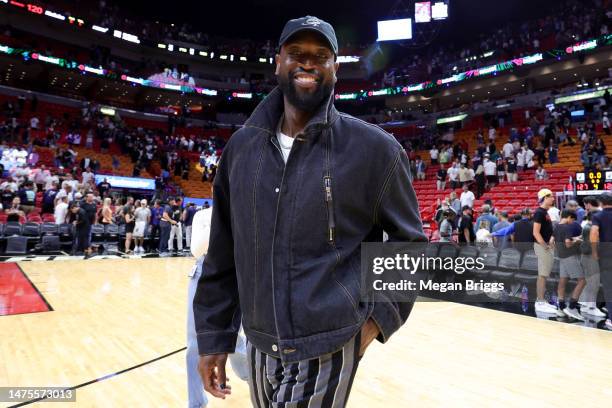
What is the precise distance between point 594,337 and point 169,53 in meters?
31.6

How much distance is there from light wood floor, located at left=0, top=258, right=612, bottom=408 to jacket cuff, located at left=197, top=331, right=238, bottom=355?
6.31 feet

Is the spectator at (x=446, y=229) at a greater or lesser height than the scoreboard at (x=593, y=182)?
lesser

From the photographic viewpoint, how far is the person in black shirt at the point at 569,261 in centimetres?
557

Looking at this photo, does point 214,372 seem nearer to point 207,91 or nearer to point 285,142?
point 285,142

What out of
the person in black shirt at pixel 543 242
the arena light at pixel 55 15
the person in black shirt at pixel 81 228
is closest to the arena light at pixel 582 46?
the person in black shirt at pixel 543 242

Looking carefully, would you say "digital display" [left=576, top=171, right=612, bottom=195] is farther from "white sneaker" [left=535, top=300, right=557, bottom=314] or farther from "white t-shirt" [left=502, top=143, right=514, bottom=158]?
"white t-shirt" [left=502, top=143, right=514, bottom=158]

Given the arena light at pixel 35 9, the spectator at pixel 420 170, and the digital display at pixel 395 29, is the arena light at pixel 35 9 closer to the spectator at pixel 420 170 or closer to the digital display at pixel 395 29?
the digital display at pixel 395 29

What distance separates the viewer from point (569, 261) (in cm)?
562

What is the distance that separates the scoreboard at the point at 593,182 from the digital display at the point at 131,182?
58.6ft

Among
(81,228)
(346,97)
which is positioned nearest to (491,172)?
(81,228)

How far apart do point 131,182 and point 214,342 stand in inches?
806

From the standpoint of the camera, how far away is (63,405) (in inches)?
110

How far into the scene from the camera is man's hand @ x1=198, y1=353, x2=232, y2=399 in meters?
1.25

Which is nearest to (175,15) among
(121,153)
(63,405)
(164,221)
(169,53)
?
(169,53)
